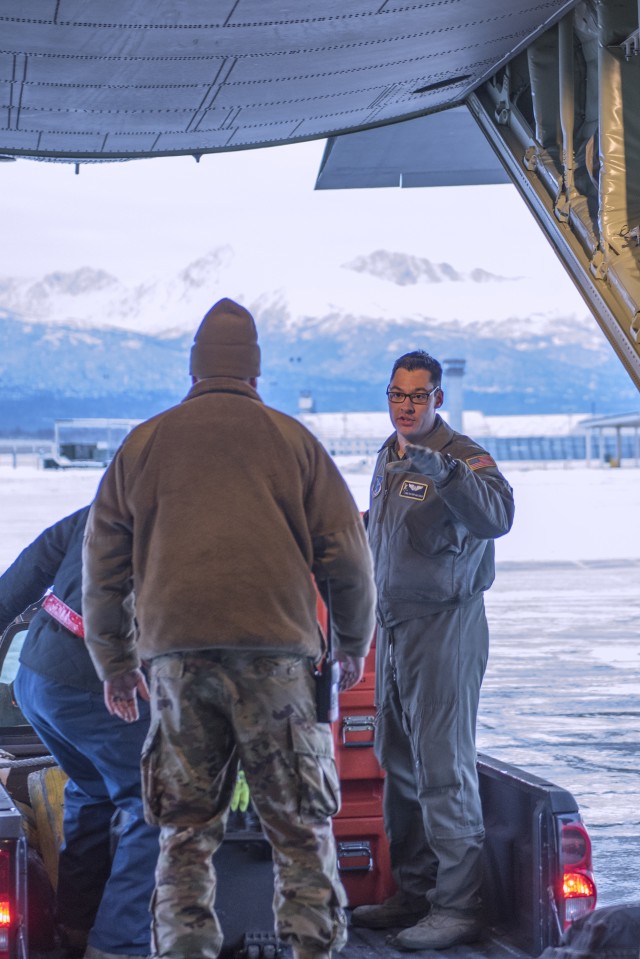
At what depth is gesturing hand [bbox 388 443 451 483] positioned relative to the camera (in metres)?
3.42

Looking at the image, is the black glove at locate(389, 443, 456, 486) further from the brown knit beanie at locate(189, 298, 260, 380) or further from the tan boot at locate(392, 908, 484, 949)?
the tan boot at locate(392, 908, 484, 949)

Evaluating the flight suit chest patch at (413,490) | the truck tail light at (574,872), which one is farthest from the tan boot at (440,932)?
the flight suit chest patch at (413,490)

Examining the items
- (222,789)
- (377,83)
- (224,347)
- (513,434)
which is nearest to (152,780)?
(222,789)

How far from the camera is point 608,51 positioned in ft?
12.6

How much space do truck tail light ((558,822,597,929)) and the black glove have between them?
109 cm

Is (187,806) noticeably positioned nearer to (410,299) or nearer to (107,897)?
(107,897)

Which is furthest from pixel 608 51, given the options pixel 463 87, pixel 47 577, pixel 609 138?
pixel 47 577

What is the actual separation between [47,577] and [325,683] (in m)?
1.28

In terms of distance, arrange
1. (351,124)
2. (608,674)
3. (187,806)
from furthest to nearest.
A: (608,674), (351,124), (187,806)

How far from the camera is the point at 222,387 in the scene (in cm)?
289

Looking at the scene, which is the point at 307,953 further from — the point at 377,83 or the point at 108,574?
the point at 377,83

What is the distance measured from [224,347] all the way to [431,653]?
4.58 ft

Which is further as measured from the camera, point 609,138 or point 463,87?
point 463,87

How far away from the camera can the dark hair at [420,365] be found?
3889 mm
